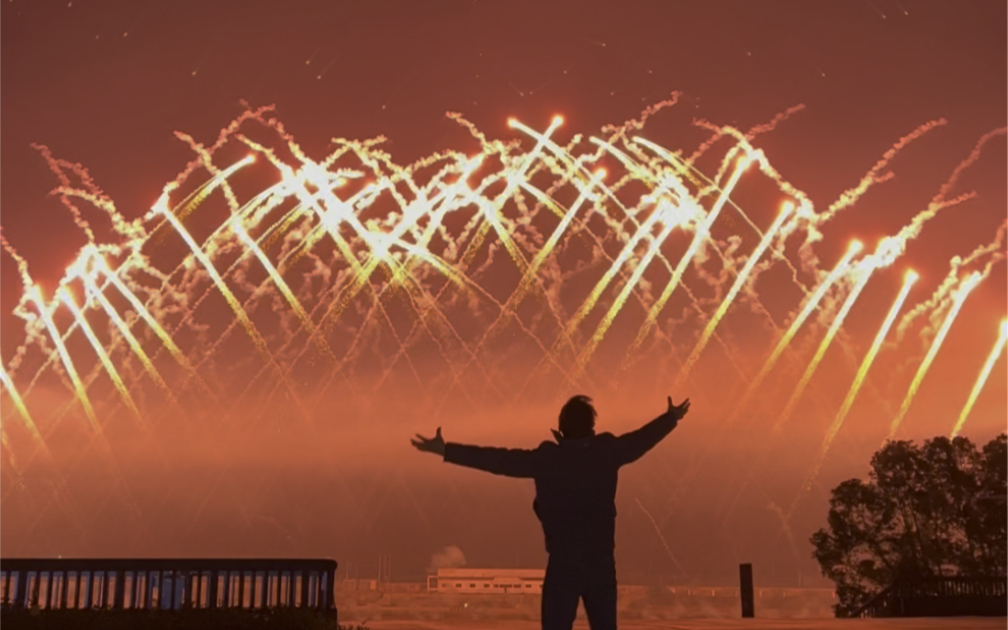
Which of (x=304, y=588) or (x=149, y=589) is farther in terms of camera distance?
(x=304, y=588)

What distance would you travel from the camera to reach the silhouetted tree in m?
42.4

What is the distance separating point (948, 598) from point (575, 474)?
2670 centimetres

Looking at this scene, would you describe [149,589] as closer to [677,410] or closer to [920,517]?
[677,410]

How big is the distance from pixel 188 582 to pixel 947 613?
903 inches

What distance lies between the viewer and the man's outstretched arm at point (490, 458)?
697 cm

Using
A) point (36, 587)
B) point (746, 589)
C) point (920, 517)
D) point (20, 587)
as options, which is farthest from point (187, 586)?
point (920, 517)

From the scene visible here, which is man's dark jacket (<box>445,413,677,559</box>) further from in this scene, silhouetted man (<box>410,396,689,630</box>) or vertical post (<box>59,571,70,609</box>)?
vertical post (<box>59,571,70,609</box>)

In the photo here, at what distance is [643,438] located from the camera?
22.9 ft

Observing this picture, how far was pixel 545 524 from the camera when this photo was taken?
7.00 metres

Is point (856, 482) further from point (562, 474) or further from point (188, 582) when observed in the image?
point (562, 474)

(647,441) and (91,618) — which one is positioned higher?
(647,441)

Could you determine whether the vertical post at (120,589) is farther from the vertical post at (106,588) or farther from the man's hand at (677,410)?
the man's hand at (677,410)

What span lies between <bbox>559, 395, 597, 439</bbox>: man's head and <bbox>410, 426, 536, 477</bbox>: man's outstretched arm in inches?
11.2

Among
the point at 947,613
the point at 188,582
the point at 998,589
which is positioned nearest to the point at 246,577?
the point at 188,582
